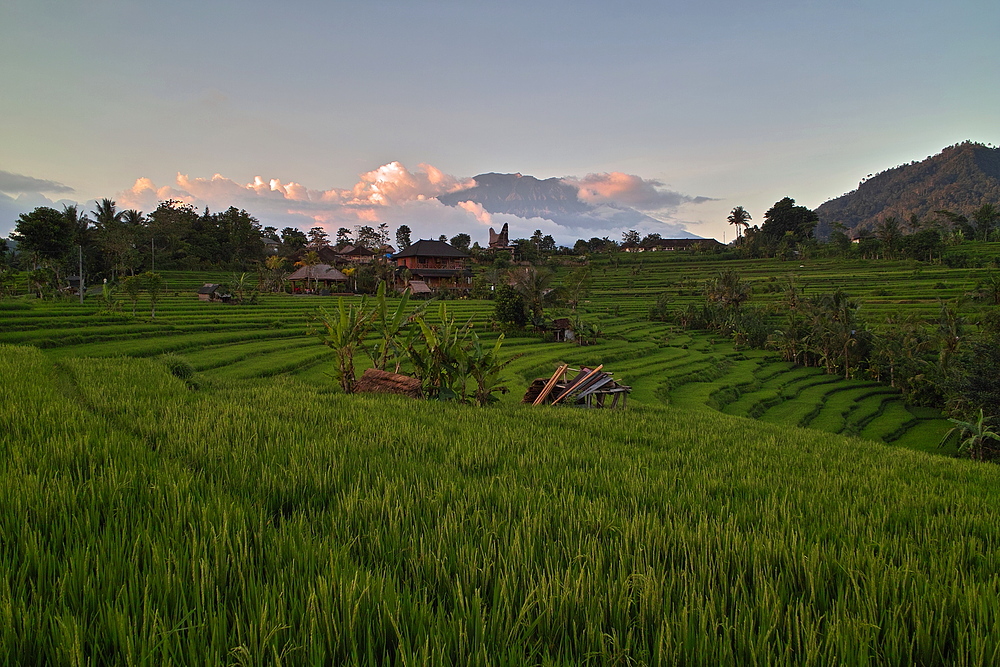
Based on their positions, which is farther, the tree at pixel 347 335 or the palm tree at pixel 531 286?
the palm tree at pixel 531 286

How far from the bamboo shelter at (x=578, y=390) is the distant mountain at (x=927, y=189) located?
150 metres

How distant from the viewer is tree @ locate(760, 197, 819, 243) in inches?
2889

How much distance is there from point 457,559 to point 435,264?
55956mm

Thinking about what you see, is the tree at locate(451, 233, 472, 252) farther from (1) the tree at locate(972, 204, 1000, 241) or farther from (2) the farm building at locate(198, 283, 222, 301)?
(1) the tree at locate(972, 204, 1000, 241)

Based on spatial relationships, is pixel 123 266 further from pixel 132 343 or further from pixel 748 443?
pixel 748 443

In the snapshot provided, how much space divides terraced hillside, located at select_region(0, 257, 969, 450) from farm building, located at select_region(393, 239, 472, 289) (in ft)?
80.9

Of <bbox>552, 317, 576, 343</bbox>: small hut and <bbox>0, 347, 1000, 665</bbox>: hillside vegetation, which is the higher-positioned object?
<bbox>0, 347, 1000, 665</bbox>: hillside vegetation

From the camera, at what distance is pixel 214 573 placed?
1319 millimetres

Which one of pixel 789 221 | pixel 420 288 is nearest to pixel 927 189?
pixel 789 221

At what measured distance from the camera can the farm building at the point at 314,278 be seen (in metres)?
46.4

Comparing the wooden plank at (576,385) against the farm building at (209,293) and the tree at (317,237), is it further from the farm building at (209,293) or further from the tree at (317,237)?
the tree at (317,237)

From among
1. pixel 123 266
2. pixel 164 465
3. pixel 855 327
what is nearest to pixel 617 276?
pixel 855 327

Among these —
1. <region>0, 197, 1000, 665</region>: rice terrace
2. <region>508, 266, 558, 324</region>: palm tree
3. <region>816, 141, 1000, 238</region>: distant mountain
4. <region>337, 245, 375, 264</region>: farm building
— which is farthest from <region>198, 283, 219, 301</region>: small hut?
<region>816, 141, 1000, 238</region>: distant mountain

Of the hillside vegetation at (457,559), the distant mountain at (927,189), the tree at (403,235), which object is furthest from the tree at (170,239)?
the distant mountain at (927,189)
